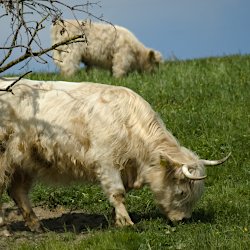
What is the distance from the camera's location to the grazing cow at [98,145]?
7742 millimetres

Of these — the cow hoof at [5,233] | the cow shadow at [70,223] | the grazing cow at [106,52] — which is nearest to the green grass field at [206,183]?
the cow shadow at [70,223]

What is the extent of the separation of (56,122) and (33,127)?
9.9 inches

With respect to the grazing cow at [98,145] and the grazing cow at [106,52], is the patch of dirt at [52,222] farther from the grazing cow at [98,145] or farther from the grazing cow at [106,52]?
the grazing cow at [106,52]

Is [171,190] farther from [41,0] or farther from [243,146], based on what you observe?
[243,146]

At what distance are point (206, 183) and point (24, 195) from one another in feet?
8.74

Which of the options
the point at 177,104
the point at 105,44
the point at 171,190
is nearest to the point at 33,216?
the point at 171,190

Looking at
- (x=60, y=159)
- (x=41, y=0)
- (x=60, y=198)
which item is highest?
(x=41, y=0)

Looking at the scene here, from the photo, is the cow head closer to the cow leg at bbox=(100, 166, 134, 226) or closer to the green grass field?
the green grass field

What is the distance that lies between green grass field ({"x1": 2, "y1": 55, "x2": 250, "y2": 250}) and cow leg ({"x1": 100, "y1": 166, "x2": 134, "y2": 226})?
0.17 m

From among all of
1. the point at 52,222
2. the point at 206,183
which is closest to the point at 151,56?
the point at 206,183

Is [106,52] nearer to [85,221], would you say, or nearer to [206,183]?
[206,183]

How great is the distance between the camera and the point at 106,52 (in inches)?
774

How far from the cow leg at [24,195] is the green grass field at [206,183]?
0.68 metres

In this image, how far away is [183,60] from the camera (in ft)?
66.9
